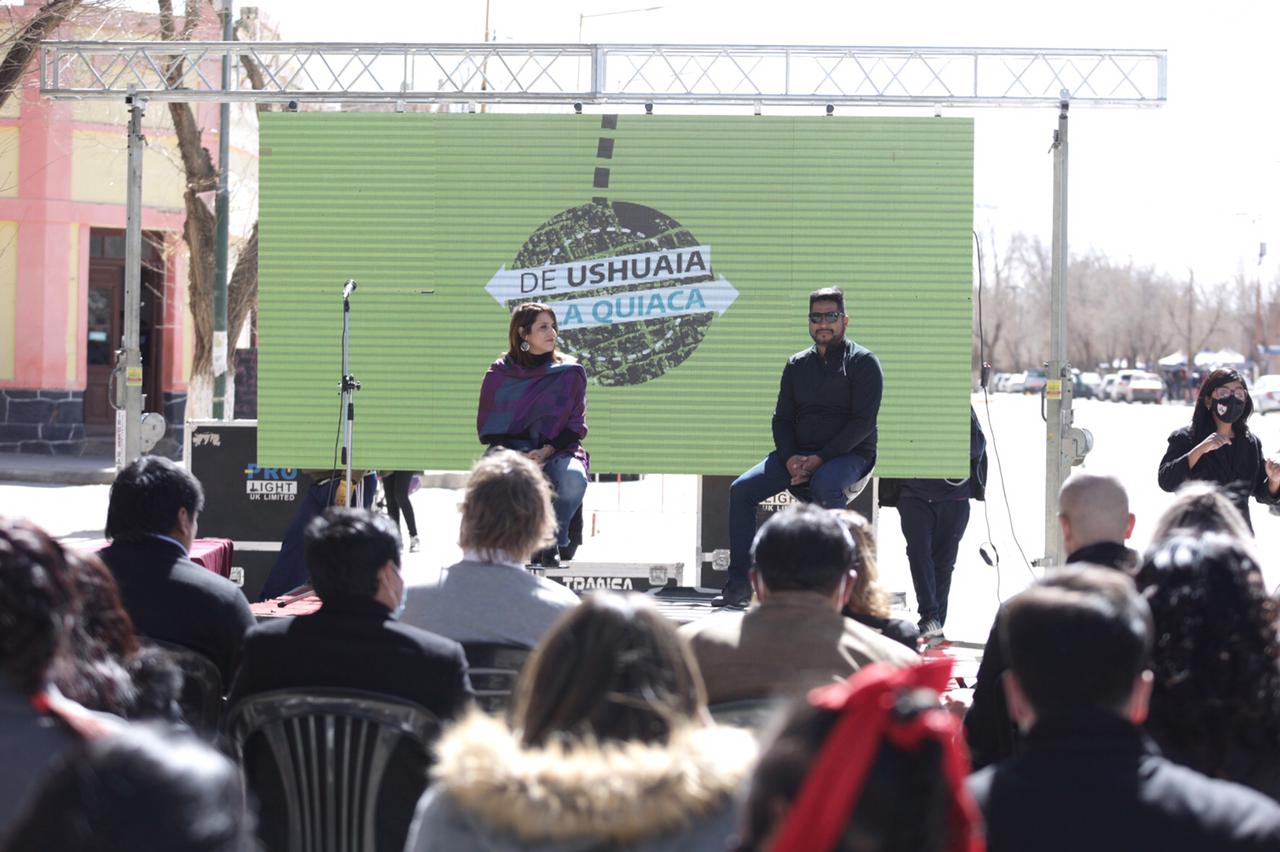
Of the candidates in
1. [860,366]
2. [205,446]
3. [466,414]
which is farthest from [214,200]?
[860,366]

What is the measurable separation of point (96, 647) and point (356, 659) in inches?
23.7

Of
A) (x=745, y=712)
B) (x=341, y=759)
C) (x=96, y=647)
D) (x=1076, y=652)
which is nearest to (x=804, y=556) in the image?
(x=745, y=712)

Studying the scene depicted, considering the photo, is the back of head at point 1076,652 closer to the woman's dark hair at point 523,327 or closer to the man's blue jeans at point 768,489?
the man's blue jeans at point 768,489

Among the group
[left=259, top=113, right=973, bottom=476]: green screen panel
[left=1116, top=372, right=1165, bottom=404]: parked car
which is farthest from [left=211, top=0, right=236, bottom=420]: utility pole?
[left=1116, top=372, right=1165, bottom=404]: parked car

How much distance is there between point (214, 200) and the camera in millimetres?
16703

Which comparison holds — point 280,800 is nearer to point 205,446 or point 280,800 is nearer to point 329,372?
point 329,372

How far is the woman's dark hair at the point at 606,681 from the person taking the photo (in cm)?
212

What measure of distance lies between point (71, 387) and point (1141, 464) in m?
17.4

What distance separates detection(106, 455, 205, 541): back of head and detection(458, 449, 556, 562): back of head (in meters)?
0.81

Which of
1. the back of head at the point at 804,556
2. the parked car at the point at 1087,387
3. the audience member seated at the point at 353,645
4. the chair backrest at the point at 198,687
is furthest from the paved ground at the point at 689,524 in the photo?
the parked car at the point at 1087,387

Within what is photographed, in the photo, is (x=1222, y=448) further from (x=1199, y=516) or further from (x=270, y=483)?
(x=270, y=483)

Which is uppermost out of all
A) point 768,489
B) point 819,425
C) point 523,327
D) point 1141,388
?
point 1141,388

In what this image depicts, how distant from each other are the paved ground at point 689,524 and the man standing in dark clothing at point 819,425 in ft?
3.63

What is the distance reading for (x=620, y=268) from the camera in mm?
9352
